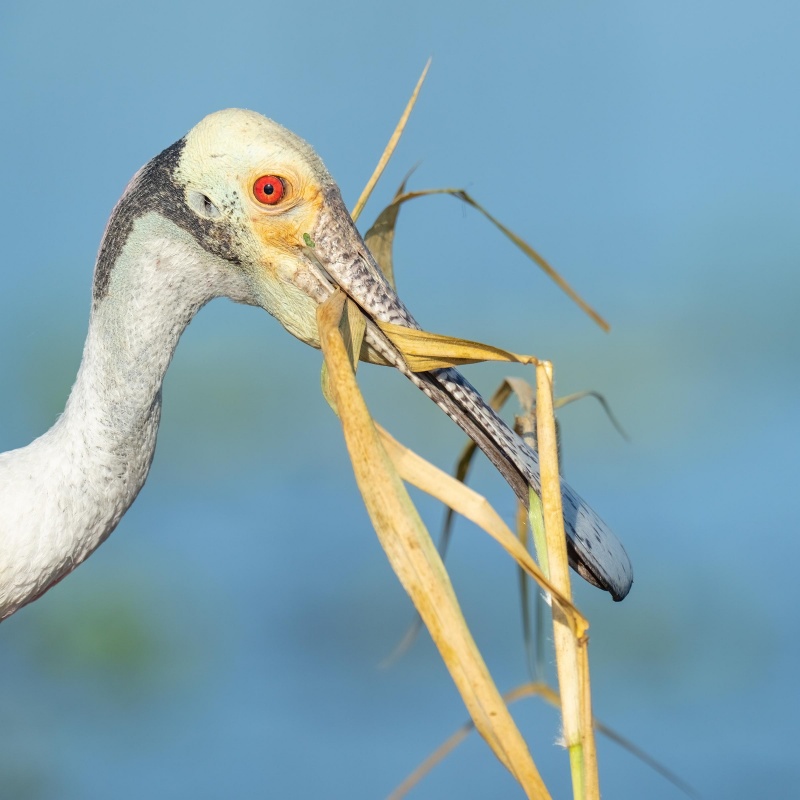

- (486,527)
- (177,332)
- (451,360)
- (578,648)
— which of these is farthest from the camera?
(177,332)

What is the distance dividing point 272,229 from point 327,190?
0.35ft

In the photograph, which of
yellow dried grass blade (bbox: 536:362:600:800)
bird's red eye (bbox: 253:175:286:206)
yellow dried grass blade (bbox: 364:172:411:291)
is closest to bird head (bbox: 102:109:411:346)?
bird's red eye (bbox: 253:175:286:206)

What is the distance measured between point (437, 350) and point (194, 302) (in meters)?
0.49

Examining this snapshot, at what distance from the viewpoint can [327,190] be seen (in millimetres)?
1769

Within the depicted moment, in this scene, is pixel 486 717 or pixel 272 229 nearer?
pixel 486 717

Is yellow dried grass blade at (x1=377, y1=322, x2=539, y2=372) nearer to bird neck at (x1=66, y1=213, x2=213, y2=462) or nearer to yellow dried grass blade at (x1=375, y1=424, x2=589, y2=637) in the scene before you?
yellow dried grass blade at (x1=375, y1=424, x2=589, y2=637)

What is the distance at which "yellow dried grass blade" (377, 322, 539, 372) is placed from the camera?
1412mm

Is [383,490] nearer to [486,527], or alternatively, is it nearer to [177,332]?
[486,527]

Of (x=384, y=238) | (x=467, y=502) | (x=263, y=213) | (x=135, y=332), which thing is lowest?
(x=467, y=502)

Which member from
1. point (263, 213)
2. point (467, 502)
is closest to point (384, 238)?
point (263, 213)

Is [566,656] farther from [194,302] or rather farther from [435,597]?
[194,302]

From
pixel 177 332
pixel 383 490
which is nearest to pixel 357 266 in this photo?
pixel 177 332

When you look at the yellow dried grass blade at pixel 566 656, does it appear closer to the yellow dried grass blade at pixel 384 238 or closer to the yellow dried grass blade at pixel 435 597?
the yellow dried grass blade at pixel 435 597

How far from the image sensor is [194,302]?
1.83m
